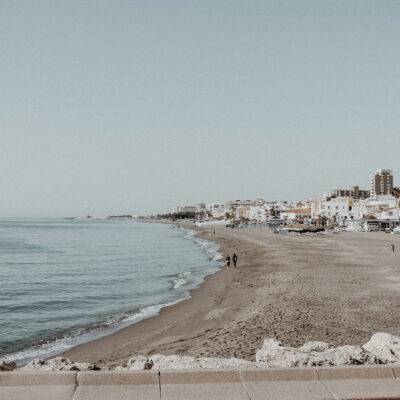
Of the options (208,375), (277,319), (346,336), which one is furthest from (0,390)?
(277,319)

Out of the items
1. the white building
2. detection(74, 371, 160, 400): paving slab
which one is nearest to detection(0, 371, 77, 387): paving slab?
detection(74, 371, 160, 400): paving slab

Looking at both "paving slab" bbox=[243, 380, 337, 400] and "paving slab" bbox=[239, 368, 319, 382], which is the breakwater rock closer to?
"paving slab" bbox=[239, 368, 319, 382]

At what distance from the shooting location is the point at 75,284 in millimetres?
28609

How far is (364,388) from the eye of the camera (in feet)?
17.7

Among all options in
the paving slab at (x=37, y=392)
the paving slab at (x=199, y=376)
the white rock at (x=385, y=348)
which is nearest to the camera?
the paving slab at (x=37, y=392)

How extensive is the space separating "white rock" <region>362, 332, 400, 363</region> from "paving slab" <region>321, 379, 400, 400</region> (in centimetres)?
186

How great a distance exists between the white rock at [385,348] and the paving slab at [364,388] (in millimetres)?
1861

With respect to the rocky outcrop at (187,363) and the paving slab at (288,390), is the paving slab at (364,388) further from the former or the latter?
the rocky outcrop at (187,363)

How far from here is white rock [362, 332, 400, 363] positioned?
7.32 metres

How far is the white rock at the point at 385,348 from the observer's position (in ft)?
24.0

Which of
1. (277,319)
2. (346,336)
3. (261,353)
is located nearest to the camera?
(261,353)

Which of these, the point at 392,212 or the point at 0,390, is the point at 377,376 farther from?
the point at 392,212

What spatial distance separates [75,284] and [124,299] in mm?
6691

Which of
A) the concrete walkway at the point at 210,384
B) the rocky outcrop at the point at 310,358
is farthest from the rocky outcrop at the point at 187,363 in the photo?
the concrete walkway at the point at 210,384
